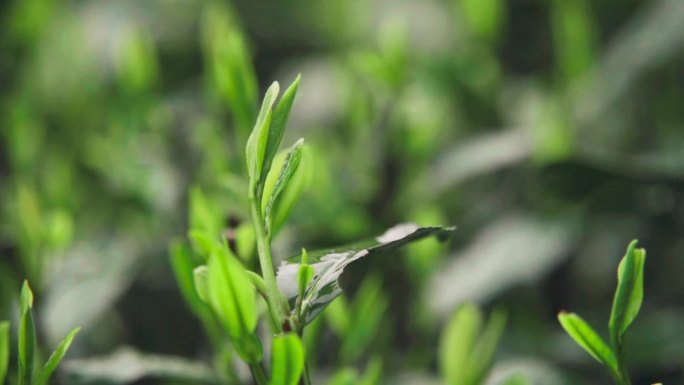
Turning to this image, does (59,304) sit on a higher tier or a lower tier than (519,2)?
lower

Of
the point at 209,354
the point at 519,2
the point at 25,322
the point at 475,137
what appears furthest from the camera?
the point at 519,2

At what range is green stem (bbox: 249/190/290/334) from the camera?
0.26m

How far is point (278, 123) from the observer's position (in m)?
0.27

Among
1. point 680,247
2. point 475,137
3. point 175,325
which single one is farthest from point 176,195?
point 680,247

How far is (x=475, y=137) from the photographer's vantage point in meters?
0.62

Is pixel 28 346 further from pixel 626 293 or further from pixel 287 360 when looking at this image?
pixel 626 293

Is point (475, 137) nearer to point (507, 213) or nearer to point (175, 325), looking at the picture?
point (507, 213)

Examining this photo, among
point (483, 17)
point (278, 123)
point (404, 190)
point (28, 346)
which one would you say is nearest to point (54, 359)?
point (28, 346)

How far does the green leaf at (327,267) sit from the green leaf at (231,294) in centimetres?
2

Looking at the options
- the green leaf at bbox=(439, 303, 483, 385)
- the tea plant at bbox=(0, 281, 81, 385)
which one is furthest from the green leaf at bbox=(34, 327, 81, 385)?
the green leaf at bbox=(439, 303, 483, 385)

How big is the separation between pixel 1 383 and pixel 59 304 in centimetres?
24

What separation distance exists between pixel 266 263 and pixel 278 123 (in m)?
0.05

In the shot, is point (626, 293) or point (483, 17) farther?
point (483, 17)

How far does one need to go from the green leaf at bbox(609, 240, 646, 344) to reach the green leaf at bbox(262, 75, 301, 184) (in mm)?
122
